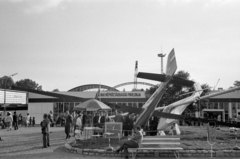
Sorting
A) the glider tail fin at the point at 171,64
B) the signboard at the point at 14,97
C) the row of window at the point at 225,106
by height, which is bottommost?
the row of window at the point at 225,106

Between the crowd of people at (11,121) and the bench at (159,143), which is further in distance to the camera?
the crowd of people at (11,121)

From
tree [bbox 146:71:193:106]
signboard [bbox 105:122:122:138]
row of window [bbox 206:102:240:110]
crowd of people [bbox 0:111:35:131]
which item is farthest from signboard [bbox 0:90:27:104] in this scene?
row of window [bbox 206:102:240:110]

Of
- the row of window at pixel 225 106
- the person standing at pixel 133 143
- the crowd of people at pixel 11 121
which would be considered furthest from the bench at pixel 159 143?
the row of window at pixel 225 106

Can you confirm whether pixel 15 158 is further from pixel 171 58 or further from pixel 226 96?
pixel 226 96

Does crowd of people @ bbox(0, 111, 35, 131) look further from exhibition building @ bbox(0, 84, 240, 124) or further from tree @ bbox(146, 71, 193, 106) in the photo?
tree @ bbox(146, 71, 193, 106)

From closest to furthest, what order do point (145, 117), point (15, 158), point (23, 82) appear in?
1. point (15, 158)
2. point (145, 117)
3. point (23, 82)

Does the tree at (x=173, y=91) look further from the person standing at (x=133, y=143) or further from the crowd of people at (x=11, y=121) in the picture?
the person standing at (x=133, y=143)

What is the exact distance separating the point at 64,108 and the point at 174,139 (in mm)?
39528

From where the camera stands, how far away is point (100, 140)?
46.4 feet

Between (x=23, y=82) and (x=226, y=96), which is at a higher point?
(x=23, y=82)

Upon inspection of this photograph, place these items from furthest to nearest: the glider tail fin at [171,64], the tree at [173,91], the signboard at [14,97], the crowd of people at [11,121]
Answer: the signboard at [14,97] → the tree at [173,91] → the crowd of people at [11,121] → the glider tail fin at [171,64]

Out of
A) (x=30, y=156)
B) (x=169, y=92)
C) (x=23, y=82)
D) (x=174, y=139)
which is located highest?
(x=23, y=82)

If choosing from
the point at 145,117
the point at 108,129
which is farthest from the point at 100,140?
the point at 145,117

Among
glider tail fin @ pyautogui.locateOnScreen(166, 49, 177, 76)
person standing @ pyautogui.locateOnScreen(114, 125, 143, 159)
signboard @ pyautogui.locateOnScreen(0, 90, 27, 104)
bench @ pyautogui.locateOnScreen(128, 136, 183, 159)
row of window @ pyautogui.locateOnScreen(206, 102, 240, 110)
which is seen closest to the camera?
person standing @ pyautogui.locateOnScreen(114, 125, 143, 159)
